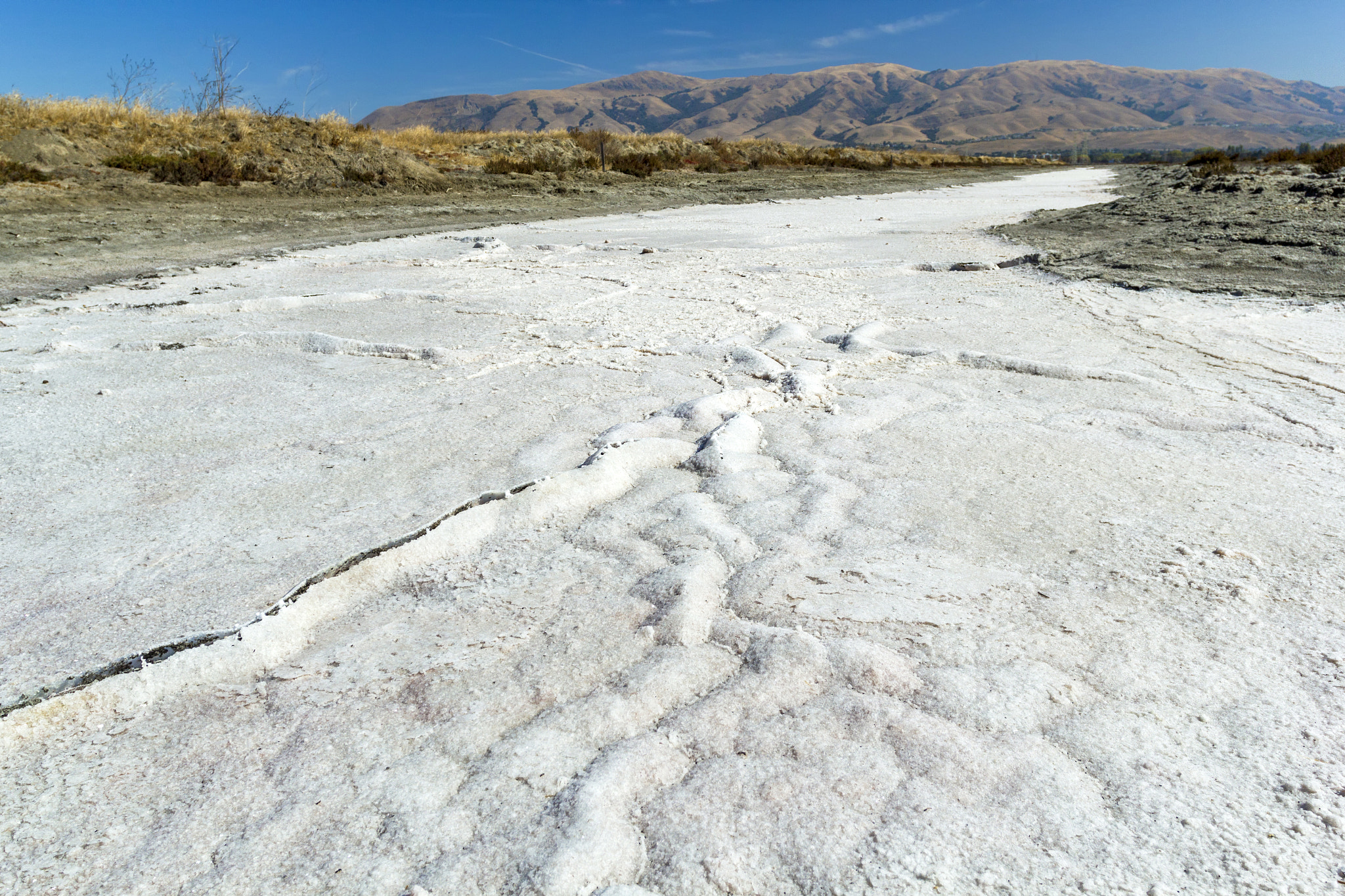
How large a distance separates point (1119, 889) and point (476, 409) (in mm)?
1951

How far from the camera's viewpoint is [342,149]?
11414mm

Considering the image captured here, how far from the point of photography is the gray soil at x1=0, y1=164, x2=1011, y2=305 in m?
5.22

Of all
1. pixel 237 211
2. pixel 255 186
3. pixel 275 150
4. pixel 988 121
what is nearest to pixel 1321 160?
pixel 237 211

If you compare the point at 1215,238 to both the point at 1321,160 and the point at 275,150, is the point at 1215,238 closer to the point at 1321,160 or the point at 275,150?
the point at 1321,160

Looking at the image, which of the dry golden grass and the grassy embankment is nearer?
the grassy embankment

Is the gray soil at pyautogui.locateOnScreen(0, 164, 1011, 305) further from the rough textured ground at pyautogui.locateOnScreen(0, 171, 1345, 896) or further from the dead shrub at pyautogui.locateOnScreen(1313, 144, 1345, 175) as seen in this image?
the dead shrub at pyautogui.locateOnScreen(1313, 144, 1345, 175)

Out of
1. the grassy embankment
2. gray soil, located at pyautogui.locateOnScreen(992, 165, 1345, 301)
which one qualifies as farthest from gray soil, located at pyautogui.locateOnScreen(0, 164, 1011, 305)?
gray soil, located at pyautogui.locateOnScreen(992, 165, 1345, 301)

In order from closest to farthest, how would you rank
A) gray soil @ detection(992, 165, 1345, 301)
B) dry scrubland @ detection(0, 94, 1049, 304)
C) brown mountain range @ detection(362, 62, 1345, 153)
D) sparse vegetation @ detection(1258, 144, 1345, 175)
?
1. gray soil @ detection(992, 165, 1345, 301)
2. dry scrubland @ detection(0, 94, 1049, 304)
3. sparse vegetation @ detection(1258, 144, 1345, 175)
4. brown mountain range @ detection(362, 62, 1345, 153)

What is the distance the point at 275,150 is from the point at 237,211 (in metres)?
3.45

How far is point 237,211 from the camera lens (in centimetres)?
795

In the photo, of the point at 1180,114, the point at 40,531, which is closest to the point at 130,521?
the point at 40,531

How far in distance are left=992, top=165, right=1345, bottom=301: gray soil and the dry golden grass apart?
9.22 m

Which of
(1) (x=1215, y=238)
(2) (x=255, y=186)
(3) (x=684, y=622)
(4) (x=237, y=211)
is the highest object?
(2) (x=255, y=186)

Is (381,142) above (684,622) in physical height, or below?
above
